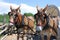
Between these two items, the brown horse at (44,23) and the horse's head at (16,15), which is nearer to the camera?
the brown horse at (44,23)

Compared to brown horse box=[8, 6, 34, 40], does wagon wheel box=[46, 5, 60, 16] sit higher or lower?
higher

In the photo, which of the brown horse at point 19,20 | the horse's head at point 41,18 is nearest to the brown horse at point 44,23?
the horse's head at point 41,18

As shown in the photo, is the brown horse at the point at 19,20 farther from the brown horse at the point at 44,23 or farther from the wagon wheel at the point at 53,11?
the brown horse at the point at 44,23

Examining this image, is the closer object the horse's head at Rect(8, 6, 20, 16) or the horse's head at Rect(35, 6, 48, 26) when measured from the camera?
the horse's head at Rect(35, 6, 48, 26)

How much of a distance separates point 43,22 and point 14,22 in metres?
1.49

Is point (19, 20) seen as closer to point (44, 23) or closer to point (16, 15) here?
point (16, 15)

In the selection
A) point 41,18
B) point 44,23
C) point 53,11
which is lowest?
point 44,23

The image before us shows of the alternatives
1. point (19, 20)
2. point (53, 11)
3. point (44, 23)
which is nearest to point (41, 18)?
point (44, 23)

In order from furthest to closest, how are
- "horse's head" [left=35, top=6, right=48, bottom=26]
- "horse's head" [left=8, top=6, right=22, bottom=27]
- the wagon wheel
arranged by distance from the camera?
"horse's head" [left=8, top=6, right=22, bottom=27] < the wagon wheel < "horse's head" [left=35, top=6, right=48, bottom=26]

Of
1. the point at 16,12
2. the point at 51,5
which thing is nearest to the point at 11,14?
the point at 16,12

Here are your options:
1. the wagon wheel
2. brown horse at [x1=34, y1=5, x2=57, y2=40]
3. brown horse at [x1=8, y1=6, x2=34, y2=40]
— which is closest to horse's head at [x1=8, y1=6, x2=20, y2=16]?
brown horse at [x1=8, y1=6, x2=34, y2=40]

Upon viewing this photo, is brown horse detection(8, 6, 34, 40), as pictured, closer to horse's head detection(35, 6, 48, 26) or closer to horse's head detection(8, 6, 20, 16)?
horse's head detection(8, 6, 20, 16)

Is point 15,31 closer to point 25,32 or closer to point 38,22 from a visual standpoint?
point 25,32

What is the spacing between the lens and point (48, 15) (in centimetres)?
771
